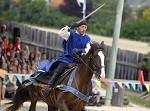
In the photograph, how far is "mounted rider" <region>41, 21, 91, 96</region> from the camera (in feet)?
35.9

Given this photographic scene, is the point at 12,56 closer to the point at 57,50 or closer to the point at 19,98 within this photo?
the point at 19,98

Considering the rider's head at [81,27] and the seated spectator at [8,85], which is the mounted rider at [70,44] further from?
the seated spectator at [8,85]

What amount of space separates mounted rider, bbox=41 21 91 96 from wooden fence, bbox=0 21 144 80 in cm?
1171

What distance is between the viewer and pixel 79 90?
1067 cm

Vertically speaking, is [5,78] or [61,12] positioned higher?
[61,12]

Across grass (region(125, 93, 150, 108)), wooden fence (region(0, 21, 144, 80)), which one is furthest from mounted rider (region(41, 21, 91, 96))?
wooden fence (region(0, 21, 144, 80))

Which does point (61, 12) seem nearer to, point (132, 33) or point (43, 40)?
point (132, 33)

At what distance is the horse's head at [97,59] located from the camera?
10062mm

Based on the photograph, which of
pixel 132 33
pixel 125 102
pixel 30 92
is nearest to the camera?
pixel 30 92

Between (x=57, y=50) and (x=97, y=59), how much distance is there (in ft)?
47.2

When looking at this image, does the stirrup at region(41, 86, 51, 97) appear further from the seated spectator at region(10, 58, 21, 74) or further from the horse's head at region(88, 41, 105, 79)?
the seated spectator at region(10, 58, 21, 74)

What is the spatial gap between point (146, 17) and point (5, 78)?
3909 centimetres

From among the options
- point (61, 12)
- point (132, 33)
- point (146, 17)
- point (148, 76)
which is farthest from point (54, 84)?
point (61, 12)

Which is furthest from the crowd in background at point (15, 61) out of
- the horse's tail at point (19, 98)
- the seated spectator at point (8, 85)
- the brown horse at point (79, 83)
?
the brown horse at point (79, 83)
